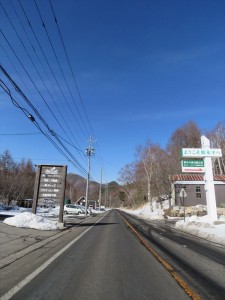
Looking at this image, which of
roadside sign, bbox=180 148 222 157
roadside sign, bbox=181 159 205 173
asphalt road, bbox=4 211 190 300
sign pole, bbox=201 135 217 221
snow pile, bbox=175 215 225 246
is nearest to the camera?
asphalt road, bbox=4 211 190 300

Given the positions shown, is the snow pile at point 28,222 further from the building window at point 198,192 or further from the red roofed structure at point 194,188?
the building window at point 198,192

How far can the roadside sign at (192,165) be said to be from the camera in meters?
24.9

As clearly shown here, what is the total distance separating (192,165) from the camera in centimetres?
2498

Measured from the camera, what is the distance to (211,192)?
2422 centimetres

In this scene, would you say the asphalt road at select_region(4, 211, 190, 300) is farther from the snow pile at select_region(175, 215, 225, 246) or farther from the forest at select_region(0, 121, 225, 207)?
the forest at select_region(0, 121, 225, 207)

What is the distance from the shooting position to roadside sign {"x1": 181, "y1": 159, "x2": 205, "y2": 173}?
2486cm

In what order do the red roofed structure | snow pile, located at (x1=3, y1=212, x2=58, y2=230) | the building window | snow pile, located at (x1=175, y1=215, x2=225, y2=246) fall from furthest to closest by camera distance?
the building window < the red roofed structure < snow pile, located at (x1=3, y1=212, x2=58, y2=230) < snow pile, located at (x1=175, y1=215, x2=225, y2=246)

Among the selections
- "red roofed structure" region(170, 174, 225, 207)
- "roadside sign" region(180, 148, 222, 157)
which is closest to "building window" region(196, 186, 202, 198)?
"red roofed structure" region(170, 174, 225, 207)

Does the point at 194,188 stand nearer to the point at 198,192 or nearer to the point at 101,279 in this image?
the point at 198,192

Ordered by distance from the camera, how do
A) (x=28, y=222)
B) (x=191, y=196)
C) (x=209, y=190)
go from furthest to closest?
(x=191, y=196)
(x=209, y=190)
(x=28, y=222)

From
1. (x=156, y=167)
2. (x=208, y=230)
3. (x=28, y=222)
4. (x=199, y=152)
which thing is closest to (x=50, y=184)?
(x=28, y=222)

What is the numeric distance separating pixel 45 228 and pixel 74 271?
11361 mm

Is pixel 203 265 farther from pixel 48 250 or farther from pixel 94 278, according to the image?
pixel 48 250

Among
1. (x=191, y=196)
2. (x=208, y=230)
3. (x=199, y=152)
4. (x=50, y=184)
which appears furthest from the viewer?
(x=191, y=196)
